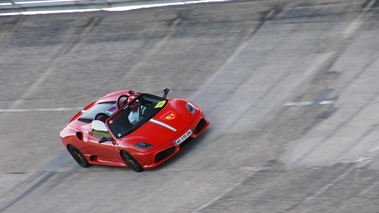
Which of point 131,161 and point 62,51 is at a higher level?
point 62,51

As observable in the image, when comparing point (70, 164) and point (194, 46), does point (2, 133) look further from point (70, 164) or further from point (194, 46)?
point (194, 46)

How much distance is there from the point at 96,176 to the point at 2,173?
8.21ft

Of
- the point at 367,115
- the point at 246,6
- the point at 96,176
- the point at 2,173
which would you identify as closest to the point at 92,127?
the point at 96,176

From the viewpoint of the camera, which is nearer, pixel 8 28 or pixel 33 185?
pixel 33 185

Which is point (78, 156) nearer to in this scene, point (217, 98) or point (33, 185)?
point (33, 185)

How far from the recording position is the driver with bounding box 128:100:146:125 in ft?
44.5

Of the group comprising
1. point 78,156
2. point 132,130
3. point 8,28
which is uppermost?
point 8,28

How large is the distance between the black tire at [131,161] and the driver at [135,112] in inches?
24.9

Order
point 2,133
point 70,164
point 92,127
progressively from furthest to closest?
point 2,133
point 70,164
point 92,127

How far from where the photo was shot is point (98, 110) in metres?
14.4

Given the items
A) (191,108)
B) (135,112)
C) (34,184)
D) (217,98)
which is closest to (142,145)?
(135,112)

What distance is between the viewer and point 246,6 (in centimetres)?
1902

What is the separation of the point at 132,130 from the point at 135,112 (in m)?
0.47

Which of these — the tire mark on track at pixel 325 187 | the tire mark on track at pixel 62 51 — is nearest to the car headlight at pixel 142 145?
the tire mark on track at pixel 325 187
